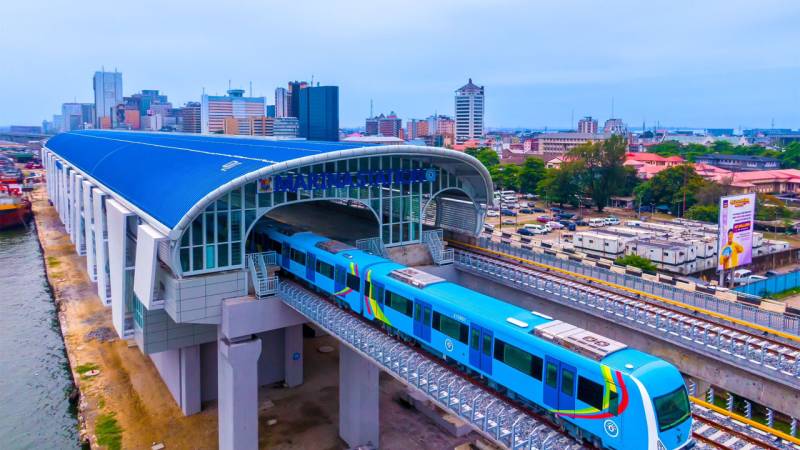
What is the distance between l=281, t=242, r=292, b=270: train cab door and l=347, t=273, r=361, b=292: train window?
511 cm

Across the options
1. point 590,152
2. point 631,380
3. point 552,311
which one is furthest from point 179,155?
point 590,152

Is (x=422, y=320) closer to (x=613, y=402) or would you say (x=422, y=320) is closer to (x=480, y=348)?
(x=480, y=348)

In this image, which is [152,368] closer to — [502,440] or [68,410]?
[68,410]

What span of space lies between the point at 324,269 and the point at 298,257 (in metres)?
2.41

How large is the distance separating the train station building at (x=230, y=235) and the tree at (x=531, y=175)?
70312 millimetres

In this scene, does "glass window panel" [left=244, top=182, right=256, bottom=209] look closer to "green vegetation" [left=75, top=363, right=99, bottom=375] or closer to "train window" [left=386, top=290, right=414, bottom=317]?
"train window" [left=386, top=290, right=414, bottom=317]

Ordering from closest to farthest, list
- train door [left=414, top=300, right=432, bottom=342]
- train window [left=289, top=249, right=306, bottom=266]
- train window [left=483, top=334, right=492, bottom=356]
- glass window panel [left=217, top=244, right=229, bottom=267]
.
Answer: train window [left=483, top=334, right=492, bottom=356] → train door [left=414, top=300, right=432, bottom=342] → glass window panel [left=217, top=244, right=229, bottom=267] → train window [left=289, top=249, right=306, bottom=266]

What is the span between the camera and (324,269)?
23562mm

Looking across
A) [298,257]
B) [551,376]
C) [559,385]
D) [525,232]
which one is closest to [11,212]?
[525,232]

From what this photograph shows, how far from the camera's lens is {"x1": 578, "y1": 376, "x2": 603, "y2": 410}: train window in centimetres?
1288

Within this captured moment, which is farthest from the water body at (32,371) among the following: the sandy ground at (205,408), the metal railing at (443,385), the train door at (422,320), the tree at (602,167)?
the tree at (602,167)

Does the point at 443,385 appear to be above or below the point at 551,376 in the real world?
below

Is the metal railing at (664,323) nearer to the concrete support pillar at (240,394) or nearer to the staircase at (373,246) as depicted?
the staircase at (373,246)

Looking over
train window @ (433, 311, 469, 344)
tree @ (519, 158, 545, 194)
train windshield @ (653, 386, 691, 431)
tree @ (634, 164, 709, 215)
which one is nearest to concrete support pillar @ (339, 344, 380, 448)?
train window @ (433, 311, 469, 344)
